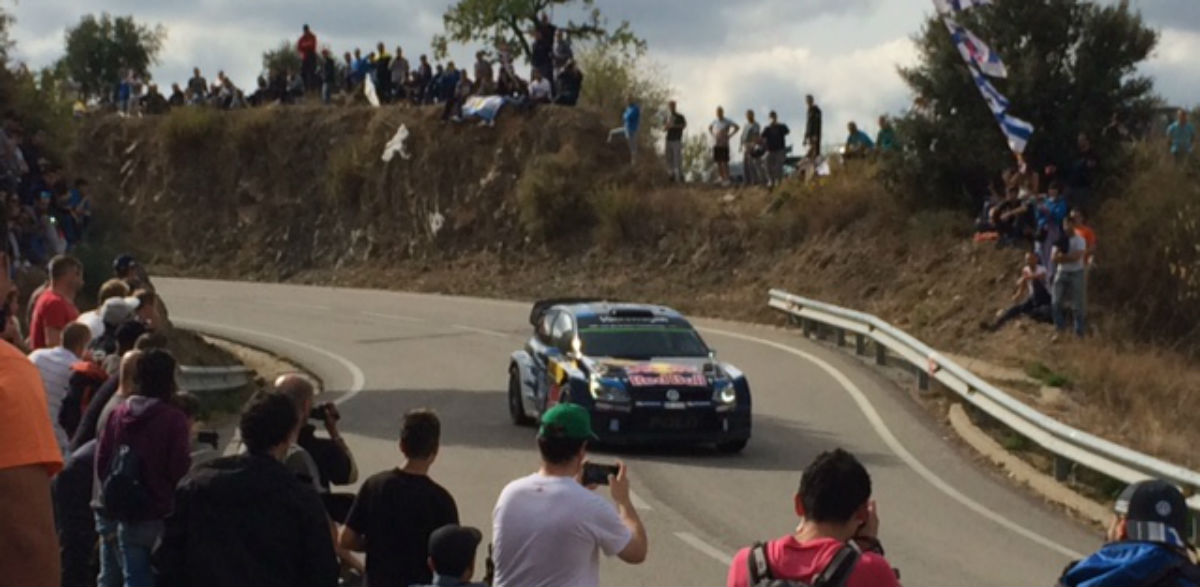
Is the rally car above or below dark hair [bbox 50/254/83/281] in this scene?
below

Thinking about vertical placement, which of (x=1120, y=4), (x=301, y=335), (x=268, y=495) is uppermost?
(x=1120, y=4)

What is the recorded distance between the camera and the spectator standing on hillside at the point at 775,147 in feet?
138

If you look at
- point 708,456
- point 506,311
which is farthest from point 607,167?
point 708,456

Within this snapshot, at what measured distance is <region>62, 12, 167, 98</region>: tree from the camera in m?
91.2

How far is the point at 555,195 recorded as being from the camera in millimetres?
45906

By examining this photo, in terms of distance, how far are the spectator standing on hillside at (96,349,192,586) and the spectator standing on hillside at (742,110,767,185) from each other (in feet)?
112

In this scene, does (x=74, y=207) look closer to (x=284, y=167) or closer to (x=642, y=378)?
(x=642, y=378)

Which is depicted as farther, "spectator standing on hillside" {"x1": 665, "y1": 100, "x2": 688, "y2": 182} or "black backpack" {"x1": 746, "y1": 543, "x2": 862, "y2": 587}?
"spectator standing on hillside" {"x1": 665, "y1": 100, "x2": 688, "y2": 182}

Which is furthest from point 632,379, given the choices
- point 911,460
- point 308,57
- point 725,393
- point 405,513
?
point 308,57

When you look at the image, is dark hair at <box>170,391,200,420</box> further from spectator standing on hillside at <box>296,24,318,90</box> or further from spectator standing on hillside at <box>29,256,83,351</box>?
spectator standing on hillside at <box>296,24,318,90</box>

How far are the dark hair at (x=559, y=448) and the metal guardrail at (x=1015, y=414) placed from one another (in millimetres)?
9342

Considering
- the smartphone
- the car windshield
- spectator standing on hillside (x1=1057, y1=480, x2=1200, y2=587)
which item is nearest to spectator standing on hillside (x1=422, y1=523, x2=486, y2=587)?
the smartphone

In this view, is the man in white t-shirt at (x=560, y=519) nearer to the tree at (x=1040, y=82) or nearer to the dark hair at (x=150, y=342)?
the dark hair at (x=150, y=342)

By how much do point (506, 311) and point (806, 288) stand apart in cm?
586
